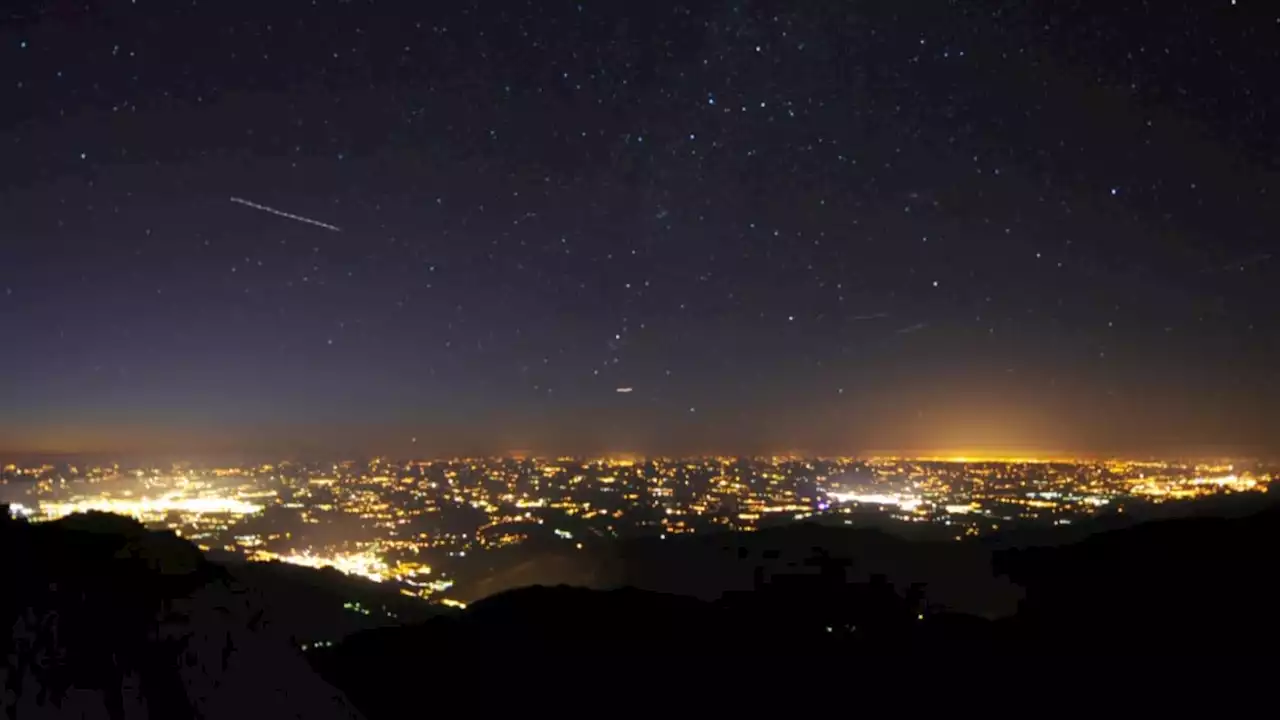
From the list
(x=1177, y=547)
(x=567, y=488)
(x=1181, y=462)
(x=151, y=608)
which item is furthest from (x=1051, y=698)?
(x=1181, y=462)

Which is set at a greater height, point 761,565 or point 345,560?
point 761,565

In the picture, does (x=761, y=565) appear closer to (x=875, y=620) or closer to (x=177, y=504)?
(x=875, y=620)

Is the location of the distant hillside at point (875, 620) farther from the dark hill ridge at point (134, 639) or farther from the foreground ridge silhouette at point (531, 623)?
the dark hill ridge at point (134, 639)

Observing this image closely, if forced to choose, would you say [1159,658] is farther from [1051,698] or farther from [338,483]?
[338,483]

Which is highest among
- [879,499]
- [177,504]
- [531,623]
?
[531,623]

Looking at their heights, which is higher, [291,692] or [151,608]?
[151,608]

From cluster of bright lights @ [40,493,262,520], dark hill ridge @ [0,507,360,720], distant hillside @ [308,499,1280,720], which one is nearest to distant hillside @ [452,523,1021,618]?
distant hillside @ [308,499,1280,720]

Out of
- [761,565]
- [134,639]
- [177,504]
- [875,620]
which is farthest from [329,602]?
[177,504]

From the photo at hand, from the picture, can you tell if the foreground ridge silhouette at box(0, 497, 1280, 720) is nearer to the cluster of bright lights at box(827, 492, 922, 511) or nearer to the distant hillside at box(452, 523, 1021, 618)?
the distant hillside at box(452, 523, 1021, 618)
